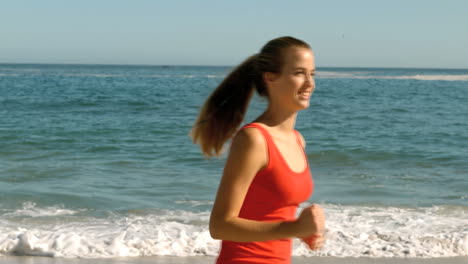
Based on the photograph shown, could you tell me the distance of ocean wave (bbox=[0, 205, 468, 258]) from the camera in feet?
20.4

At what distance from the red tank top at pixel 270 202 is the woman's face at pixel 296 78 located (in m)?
0.14

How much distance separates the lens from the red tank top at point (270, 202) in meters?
1.90

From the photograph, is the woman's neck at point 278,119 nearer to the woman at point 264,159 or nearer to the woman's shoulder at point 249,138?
the woman at point 264,159

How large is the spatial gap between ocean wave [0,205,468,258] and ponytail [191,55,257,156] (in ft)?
12.3

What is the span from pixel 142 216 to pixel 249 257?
6.22 meters

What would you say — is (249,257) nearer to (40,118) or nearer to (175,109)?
(40,118)

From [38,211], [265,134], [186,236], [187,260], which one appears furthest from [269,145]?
[38,211]

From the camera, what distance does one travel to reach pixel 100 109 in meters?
22.8

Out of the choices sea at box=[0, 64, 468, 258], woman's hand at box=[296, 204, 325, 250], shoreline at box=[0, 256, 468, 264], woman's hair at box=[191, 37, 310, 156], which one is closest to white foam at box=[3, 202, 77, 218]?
sea at box=[0, 64, 468, 258]

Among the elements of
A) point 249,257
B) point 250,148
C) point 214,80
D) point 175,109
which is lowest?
point 175,109

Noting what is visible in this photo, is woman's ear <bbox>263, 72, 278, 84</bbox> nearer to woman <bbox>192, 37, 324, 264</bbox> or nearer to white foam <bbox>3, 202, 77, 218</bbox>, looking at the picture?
woman <bbox>192, 37, 324, 264</bbox>

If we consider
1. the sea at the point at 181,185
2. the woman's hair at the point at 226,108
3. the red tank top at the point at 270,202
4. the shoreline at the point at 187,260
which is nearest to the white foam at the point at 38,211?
the sea at the point at 181,185

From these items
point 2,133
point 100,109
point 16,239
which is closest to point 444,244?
point 16,239

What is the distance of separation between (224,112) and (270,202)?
1.32 feet
